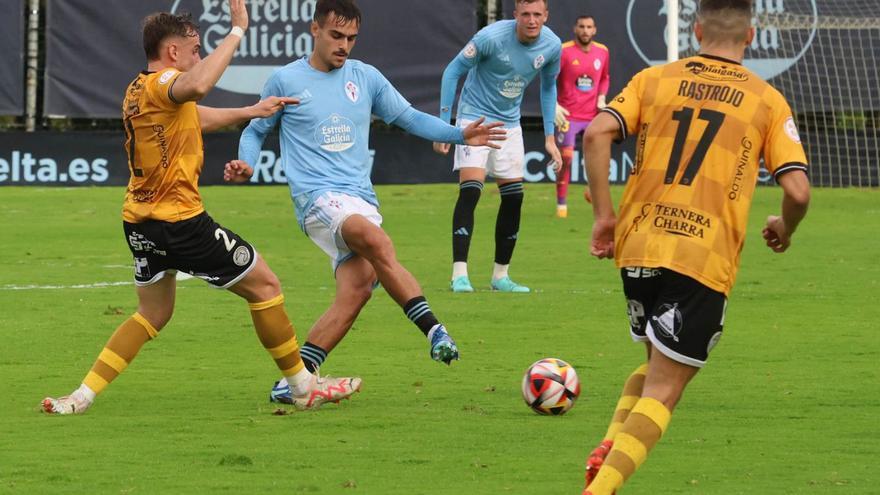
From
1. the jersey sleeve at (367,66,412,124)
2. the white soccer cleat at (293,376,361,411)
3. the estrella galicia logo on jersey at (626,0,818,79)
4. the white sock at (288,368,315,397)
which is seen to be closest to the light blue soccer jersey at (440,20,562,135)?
the jersey sleeve at (367,66,412,124)

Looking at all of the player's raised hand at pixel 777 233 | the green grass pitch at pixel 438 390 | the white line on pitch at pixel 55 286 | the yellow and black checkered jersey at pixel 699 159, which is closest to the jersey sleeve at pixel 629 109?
the yellow and black checkered jersey at pixel 699 159

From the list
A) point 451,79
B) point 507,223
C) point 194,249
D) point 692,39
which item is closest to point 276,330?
point 194,249

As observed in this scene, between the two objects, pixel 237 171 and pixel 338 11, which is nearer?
pixel 237 171

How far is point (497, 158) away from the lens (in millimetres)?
12477

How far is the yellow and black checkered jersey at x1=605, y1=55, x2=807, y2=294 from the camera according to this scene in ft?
17.5

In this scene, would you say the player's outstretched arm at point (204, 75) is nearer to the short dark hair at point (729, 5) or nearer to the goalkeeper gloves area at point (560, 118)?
the short dark hair at point (729, 5)

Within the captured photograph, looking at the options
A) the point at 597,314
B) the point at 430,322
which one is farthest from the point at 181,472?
the point at 597,314

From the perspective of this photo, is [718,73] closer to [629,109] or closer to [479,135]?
[629,109]

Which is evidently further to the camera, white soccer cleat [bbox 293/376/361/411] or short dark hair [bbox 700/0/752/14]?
white soccer cleat [bbox 293/376/361/411]

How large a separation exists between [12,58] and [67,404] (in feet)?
49.3

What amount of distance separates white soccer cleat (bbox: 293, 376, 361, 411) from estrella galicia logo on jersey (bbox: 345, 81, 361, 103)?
1.47m

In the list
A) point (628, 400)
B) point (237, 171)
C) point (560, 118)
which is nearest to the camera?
point (628, 400)

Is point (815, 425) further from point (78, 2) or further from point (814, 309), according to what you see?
point (78, 2)

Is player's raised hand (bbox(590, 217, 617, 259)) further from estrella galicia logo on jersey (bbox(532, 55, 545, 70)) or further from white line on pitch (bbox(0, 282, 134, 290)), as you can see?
white line on pitch (bbox(0, 282, 134, 290))
